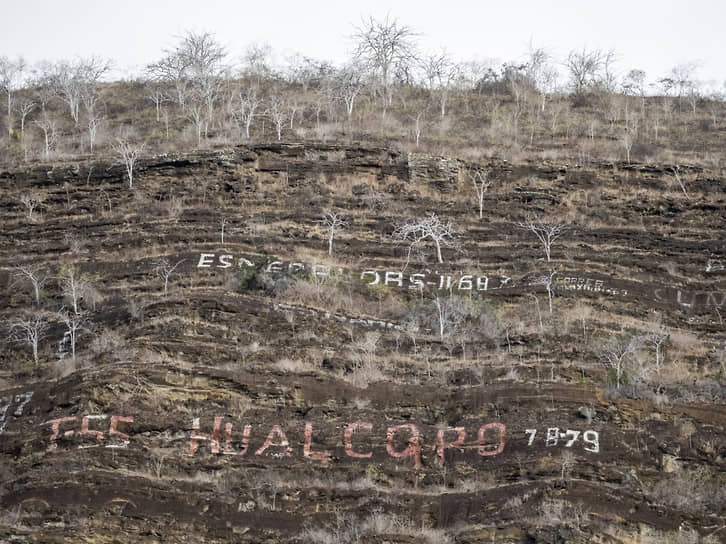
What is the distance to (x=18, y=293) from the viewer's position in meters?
40.4

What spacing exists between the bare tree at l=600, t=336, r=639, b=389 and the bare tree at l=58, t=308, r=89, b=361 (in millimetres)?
16346

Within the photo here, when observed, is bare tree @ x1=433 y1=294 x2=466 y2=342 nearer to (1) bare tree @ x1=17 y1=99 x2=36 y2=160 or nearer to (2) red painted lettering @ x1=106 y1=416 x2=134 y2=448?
(2) red painted lettering @ x1=106 y1=416 x2=134 y2=448

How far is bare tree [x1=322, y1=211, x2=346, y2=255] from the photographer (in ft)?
138

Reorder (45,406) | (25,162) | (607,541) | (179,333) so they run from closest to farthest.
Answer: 1. (607,541)
2. (45,406)
3. (179,333)
4. (25,162)

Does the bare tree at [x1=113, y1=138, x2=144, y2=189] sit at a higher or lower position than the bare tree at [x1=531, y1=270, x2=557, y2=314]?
higher

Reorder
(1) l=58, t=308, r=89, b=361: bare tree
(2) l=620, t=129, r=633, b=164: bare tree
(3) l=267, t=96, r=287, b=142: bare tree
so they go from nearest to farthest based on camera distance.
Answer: (1) l=58, t=308, r=89, b=361: bare tree
(2) l=620, t=129, r=633, b=164: bare tree
(3) l=267, t=96, r=287, b=142: bare tree

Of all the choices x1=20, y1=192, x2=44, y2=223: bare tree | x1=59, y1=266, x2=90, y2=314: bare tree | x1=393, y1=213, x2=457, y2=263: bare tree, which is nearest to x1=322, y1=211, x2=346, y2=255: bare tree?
x1=393, y1=213, x2=457, y2=263: bare tree

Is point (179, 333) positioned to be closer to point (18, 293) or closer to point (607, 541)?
point (18, 293)

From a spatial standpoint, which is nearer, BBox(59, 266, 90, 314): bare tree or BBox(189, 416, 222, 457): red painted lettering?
BBox(189, 416, 222, 457): red painted lettering

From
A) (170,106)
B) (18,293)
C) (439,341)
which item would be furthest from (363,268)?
(170,106)

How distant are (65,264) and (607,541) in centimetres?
2389

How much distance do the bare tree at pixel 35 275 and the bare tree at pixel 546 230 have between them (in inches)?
714

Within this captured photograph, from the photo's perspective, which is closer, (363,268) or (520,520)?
(520,520)

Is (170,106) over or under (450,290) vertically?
over
